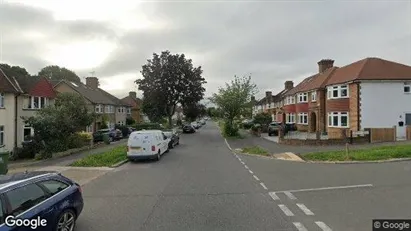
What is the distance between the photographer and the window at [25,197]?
5180 mm

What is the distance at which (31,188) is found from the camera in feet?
18.7

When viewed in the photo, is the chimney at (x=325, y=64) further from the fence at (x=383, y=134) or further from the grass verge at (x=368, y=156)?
the grass verge at (x=368, y=156)

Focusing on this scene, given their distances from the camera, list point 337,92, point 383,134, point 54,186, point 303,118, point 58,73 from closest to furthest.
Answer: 1. point 54,186
2. point 383,134
3. point 337,92
4. point 303,118
5. point 58,73

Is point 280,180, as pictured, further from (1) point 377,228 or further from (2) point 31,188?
(2) point 31,188

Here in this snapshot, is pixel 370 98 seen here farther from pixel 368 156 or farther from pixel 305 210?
pixel 305 210

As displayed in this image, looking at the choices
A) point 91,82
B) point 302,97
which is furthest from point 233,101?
point 91,82

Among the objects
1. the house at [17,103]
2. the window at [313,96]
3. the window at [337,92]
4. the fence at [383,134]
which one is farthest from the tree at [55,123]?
the window at [313,96]

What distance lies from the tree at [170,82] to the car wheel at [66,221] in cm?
4991

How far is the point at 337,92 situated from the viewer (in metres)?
34.0

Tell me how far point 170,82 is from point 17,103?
2850 centimetres

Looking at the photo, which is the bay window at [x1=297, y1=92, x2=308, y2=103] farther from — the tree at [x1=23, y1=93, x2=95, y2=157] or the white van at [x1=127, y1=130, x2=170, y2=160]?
the white van at [x1=127, y1=130, x2=170, y2=160]

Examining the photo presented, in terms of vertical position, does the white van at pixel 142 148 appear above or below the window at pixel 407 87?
below

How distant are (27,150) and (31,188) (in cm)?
2412

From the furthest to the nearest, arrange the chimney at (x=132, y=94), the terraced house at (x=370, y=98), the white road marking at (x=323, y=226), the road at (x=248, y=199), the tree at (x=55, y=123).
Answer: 1. the chimney at (x=132, y=94)
2. the terraced house at (x=370, y=98)
3. the tree at (x=55, y=123)
4. the road at (x=248, y=199)
5. the white road marking at (x=323, y=226)
